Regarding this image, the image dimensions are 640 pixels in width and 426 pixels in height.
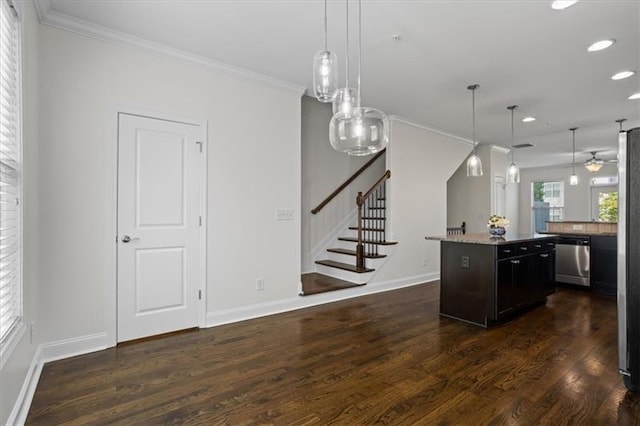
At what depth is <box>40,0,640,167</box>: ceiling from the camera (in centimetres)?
257

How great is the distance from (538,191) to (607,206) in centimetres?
184

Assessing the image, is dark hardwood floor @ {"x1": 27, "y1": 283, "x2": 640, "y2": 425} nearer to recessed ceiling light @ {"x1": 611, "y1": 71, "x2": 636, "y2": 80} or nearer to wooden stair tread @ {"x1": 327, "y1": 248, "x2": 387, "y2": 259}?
wooden stair tread @ {"x1": 327, "y1": 248, "x2": 387, "y2": 259}

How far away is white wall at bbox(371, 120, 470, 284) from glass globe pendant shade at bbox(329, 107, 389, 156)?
3323 mm

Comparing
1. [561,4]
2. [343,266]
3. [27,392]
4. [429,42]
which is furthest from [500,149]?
[27,392]

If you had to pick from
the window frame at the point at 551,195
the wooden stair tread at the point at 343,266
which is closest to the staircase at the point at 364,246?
the wooden stair tread at the point at 343,266

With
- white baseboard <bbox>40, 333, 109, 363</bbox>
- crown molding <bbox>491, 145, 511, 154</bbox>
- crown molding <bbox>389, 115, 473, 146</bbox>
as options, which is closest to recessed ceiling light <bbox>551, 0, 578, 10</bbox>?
crown molding <bbox>389, 115, 473, 146</bbox>

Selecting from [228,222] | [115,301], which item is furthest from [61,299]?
[228,222]

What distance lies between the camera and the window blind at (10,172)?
1793 mm

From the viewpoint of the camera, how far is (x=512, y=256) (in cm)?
368

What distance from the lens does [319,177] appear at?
18.4ft

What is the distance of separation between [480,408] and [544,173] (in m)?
10.7

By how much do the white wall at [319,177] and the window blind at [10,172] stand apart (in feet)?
12.0

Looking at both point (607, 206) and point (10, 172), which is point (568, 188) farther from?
point (10, 172)

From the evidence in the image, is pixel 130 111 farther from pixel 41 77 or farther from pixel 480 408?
pixel 480 408
